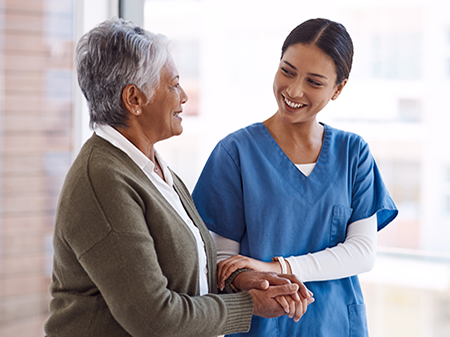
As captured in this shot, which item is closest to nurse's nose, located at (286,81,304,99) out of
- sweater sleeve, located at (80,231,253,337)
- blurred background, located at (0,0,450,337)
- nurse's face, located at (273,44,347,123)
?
nurse's face, located at (273,44,347,123)

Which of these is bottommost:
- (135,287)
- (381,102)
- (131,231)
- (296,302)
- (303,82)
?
(296,302)

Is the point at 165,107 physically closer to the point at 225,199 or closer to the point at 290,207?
the point at 225,199

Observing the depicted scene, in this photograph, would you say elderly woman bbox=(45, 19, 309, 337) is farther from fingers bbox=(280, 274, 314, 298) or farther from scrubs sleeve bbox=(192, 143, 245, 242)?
scrubs sleeve bbox=(192, 143, 245, 242)

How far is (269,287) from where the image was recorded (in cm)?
107

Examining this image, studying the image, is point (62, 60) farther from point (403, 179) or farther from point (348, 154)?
point (403, 179)

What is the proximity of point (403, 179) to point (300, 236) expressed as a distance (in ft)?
12.5

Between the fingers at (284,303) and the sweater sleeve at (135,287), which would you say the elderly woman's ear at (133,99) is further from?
the fingers at (284,303)

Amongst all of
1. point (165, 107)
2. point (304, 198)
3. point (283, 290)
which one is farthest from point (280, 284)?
point (165, 107)

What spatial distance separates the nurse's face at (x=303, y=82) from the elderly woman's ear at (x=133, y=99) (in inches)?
17.0

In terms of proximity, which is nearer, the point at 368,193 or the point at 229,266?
the point at 229,266

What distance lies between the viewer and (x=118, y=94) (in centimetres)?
94

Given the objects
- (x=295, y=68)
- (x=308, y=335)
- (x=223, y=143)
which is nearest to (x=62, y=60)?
(x=223, y=143)

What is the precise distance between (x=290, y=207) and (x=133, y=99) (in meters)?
0.54

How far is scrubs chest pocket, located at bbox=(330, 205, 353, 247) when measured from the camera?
125 cm
